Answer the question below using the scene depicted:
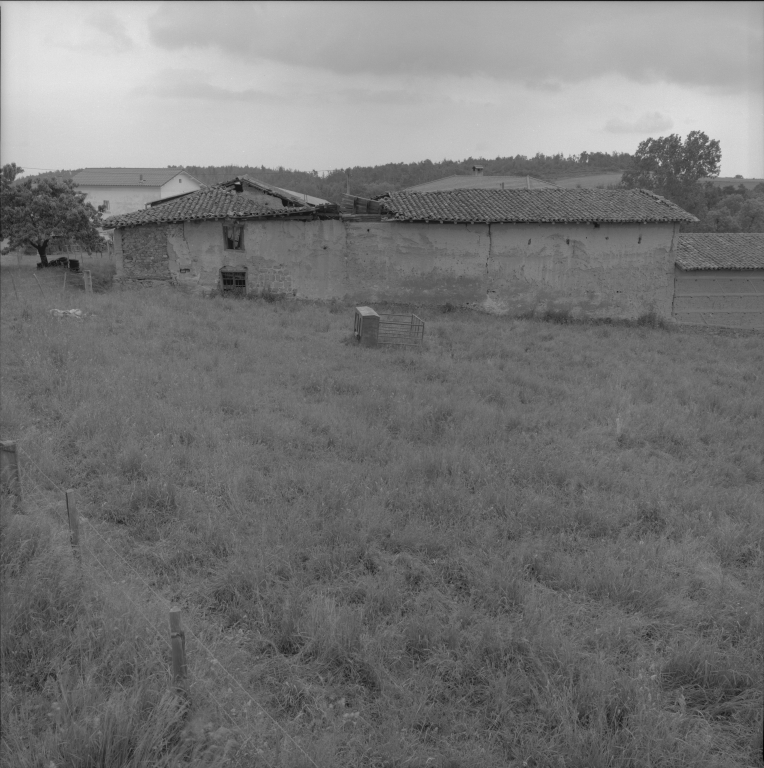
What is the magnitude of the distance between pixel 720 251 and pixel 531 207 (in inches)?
342

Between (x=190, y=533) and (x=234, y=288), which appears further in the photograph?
(x=234, y=288)

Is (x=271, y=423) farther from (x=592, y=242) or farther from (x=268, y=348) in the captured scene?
(x=592, y=242)

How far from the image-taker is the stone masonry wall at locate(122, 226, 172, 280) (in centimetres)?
2148

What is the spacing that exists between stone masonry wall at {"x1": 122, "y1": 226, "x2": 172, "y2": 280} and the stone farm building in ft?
0.12

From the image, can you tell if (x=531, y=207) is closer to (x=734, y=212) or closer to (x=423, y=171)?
(x=734, y=212)

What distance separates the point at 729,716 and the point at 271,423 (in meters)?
5.73

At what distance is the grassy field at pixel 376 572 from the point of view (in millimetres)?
Result: 3408

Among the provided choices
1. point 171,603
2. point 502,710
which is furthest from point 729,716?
point 171,603

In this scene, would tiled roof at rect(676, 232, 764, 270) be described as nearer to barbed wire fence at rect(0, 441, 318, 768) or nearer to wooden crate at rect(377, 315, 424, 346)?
wooden crate at rect(377, 315, 424, 346)

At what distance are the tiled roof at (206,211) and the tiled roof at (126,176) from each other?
32.7 meters

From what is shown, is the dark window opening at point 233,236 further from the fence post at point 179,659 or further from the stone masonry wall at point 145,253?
the fence post at point 179,659

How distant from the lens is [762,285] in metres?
24.0

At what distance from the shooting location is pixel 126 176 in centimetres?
5409

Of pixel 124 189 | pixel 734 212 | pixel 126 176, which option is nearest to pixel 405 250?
pixel 734 212
